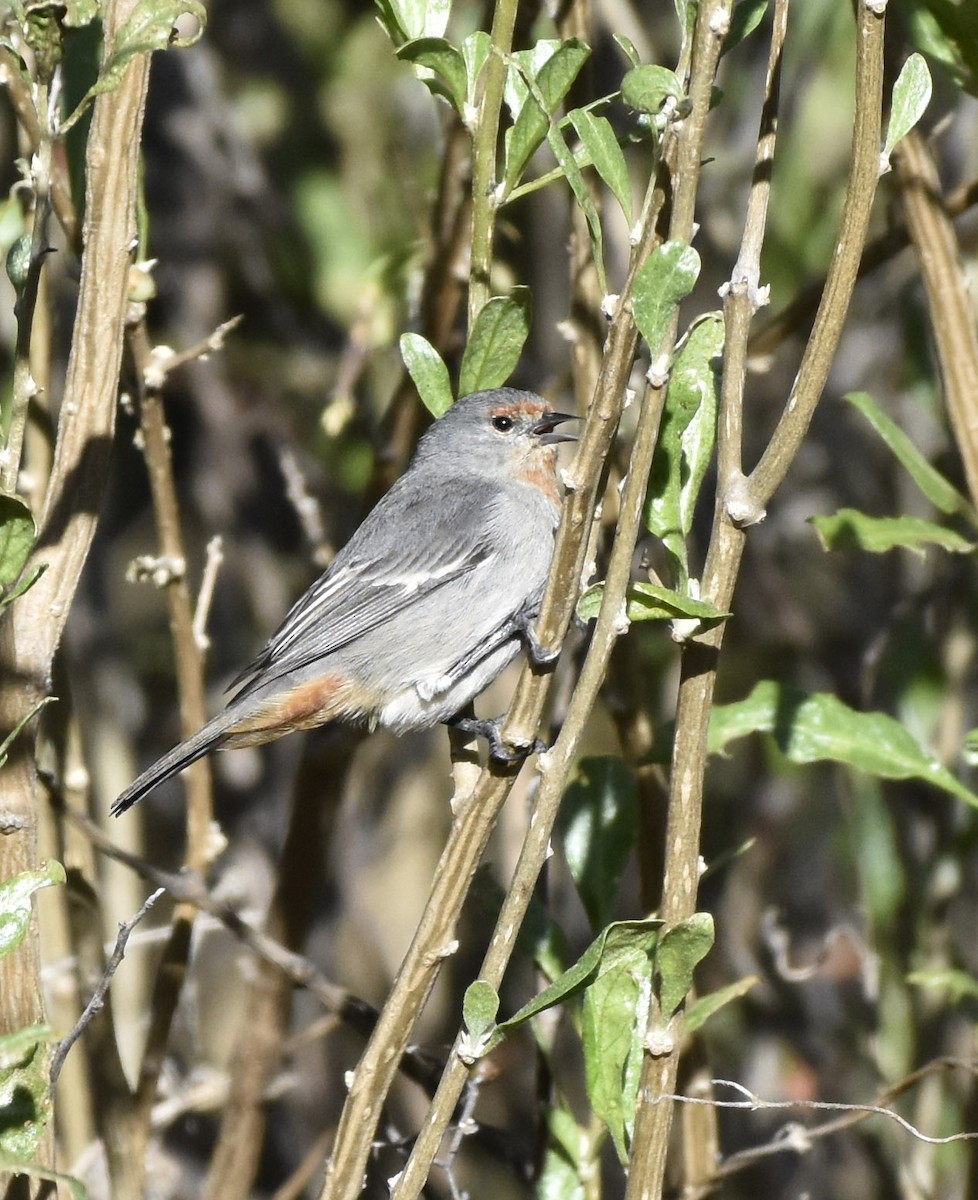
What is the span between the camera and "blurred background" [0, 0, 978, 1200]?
4.59 metres

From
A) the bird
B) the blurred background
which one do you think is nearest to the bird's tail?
the bird

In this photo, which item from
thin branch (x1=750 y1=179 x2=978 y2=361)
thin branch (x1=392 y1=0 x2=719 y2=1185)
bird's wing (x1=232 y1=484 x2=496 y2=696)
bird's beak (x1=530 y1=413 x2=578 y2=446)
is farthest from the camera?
bird's beak (x1=530 y1=413 x2=578 y2=446)

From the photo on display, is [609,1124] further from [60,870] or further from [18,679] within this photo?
[18,679]

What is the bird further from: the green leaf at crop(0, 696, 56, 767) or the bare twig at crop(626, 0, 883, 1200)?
the bare twig at crop(626, 0, 883, 1200)

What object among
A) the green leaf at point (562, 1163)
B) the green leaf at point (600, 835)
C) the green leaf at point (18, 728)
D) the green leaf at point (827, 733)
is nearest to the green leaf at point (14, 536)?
the green leaf at point (18, 728)

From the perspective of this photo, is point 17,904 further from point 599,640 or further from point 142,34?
point 142,34

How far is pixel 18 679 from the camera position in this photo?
2676mm

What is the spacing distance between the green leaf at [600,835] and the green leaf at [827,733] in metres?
0.24

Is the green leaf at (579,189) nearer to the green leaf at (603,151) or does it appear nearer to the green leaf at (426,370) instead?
the green leaf at (603,151)

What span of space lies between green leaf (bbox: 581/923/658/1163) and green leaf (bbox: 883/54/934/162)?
4.43ft

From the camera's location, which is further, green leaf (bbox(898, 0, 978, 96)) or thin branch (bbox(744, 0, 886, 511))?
green leaf (bbox(898, 0, 978, 96))

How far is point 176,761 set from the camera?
379 cm

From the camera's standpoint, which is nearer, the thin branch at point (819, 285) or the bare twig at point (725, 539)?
the bare twig at point (725, 539)

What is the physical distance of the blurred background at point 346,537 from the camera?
4594mm
